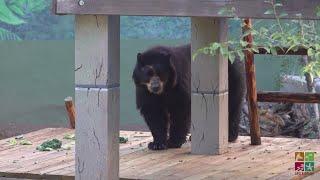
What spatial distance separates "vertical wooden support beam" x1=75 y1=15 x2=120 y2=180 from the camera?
18.8 feet

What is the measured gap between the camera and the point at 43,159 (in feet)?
24.2

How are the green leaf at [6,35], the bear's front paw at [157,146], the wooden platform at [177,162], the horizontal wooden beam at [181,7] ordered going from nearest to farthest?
the horizontal wooden beam at [181,7] < the wooden platform at [177,162] < the bear's front paw at [157,146] < the green leaf at [6,35]

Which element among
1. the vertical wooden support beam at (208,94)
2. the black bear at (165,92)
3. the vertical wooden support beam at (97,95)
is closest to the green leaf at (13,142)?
the black bear at (165,92)

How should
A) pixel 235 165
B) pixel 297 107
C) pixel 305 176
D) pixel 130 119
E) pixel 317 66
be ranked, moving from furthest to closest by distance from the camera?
pixel 130 119 → pixel 297 107 → pixel 235 165 → pixel 305 176 → pixel 317 66

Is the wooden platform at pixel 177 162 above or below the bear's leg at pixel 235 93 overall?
below

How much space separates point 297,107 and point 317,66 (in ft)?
24.0

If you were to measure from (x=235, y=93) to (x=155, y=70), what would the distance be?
0.92m

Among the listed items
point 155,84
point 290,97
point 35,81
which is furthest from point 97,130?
point 35,81

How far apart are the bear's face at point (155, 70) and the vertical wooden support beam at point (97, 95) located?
180cm

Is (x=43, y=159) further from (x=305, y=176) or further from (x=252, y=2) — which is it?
(x=252, y=2)

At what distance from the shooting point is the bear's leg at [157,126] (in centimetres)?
786

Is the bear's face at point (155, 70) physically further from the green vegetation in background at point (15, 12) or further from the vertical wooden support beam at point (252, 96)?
the green vegetation in background at point (15, 12)

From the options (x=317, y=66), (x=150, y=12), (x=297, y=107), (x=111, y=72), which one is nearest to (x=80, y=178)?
(x=111, y=72)

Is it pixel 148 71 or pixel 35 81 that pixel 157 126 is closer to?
pixel 148 71
